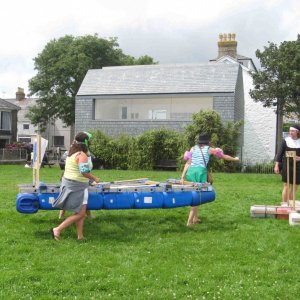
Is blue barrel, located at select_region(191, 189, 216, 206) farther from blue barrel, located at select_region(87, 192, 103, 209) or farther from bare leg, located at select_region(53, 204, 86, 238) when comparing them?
bare leg, located at select_region(53, 204, 86, 238)

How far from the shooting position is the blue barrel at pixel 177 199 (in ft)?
28.8

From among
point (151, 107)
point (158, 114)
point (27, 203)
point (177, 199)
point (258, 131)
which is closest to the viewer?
point (27, 203)

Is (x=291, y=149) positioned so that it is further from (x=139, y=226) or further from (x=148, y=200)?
(x=139, y=226)

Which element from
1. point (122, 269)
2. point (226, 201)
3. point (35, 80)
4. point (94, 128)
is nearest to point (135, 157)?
point (94, 128)

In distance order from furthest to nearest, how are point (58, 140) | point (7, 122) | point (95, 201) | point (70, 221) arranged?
point (58, 140) < point (7, 122) < point (95, 201) < point (70, 221)

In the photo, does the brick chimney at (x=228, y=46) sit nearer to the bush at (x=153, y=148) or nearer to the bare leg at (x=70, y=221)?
the bush at (x=153, y=148)

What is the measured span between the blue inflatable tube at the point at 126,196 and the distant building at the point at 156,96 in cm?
2278

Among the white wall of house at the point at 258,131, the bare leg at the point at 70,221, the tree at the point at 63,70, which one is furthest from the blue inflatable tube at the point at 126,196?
the tree at the point at 63,70

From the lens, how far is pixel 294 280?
228 inches

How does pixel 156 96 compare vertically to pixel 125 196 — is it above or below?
above

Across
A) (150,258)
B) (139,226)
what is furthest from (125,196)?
(150,258)

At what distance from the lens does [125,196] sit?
8.59m

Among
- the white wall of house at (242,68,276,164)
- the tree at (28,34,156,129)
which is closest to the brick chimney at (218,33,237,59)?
the white wall of house at (242,68,276,164)

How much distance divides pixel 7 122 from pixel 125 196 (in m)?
42.9
